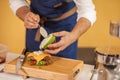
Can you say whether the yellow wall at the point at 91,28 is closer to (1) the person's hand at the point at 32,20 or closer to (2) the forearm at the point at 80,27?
(2) the forearm at the point at 80,27

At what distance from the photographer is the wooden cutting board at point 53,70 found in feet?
2.93

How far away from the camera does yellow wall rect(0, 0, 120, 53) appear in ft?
6.42

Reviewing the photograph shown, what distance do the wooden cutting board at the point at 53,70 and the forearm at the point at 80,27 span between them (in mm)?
122

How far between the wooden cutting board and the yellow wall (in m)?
1.05

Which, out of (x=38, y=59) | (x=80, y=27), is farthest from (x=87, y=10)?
(x=38, y=59)

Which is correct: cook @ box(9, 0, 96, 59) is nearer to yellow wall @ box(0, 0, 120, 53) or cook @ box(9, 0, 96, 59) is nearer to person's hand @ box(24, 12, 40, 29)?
person's hand @ box(24, 12, 40, 29)

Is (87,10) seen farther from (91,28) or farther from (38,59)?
(91,28)

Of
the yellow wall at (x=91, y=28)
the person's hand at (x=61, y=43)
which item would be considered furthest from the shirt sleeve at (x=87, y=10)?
Answer: the yellow wall at (x=91, y=28)

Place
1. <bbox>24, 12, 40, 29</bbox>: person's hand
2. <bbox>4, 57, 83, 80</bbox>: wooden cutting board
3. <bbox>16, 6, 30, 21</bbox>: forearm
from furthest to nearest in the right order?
<bbox>16, 6, 30, 21</bbox>: forearm
<bbox>24, 12, 40, 29</bbox>: person's hand
<bbox>4, 57, 83, 80</bbox>: wooden cutting board

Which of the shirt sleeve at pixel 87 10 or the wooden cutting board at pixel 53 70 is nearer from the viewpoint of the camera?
the wooden cutting board at pixel 53 70

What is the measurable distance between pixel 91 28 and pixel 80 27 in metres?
1.02

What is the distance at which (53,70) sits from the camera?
91 cm

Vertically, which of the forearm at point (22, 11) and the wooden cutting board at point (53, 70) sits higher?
the forearm at point (22, 11)

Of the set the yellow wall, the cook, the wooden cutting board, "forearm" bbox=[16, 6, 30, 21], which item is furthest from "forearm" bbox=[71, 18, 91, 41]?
the yellow wall
